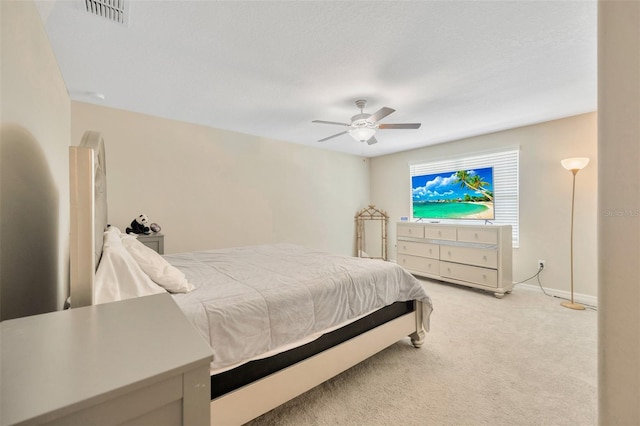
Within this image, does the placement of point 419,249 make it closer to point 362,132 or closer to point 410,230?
point 410,230

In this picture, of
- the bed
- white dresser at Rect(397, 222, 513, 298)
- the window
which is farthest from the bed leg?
the window

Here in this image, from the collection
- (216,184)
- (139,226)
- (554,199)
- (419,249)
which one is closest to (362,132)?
(216,184)

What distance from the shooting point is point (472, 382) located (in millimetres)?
1799

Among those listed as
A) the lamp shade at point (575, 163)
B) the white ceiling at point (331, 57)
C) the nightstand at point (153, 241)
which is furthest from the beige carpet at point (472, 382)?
the white ceiling at point (331, 57)

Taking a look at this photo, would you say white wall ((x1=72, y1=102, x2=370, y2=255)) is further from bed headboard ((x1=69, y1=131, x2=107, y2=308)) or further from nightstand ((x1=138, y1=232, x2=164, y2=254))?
bed headboard ((x1=69, y1=131, x2=107, y2=308))

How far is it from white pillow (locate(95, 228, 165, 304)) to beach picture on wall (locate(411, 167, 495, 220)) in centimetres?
426

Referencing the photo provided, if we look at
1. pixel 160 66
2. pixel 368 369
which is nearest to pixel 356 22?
pixel 160 66

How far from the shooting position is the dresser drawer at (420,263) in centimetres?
409

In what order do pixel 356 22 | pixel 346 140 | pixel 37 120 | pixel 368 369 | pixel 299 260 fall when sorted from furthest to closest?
pixel 346 140 → pixel 299 260 → pixel 368 369 → pixel 356 22 → pixel 37 120

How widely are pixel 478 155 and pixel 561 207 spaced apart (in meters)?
1.28

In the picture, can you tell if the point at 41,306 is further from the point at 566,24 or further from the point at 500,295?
the point at 500,295

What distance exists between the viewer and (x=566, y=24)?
164cm
